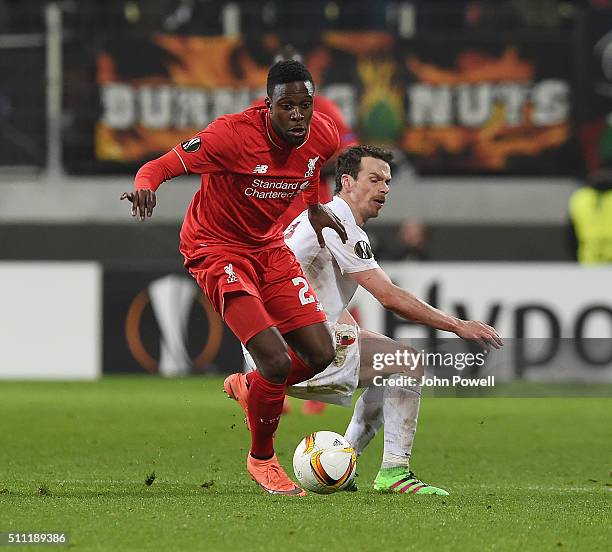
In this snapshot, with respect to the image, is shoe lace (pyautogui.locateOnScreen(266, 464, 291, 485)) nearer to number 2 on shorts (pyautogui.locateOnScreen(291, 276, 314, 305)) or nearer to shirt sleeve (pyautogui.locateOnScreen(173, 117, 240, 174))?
number 2 on shorts (pyautogui.locateOnScreen(291, 276, 314, 305))

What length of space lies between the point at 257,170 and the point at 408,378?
1.13 metres

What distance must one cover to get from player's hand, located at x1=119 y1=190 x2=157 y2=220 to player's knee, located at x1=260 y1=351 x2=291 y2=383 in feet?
2.95

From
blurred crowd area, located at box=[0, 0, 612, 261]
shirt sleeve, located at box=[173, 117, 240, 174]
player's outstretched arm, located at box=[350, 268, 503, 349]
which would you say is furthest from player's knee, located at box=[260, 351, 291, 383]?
blurred crowd area, located at box=[0, 0, 612, 261]

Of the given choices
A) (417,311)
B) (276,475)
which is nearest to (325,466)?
(276,475)

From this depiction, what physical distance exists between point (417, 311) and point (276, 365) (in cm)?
70

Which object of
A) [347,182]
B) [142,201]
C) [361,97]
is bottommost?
[142,201]

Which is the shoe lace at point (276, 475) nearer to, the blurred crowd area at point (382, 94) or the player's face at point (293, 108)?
the player's face at point (293, 108)

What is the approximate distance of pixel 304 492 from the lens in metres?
6.02

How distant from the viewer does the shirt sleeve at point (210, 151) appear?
19.5ft

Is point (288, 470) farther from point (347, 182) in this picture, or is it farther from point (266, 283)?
point (347, 182)

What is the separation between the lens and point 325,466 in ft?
19.2

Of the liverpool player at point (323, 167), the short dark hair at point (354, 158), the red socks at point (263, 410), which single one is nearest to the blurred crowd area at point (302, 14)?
the liverpool player at point (323, 167)

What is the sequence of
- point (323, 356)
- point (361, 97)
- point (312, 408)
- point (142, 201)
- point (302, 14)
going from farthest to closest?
point (302, 14) → point (361, 97) → point (312, 408) → point (323, 356) → point (142, 201)

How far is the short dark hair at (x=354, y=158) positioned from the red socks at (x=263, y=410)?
1100mm
